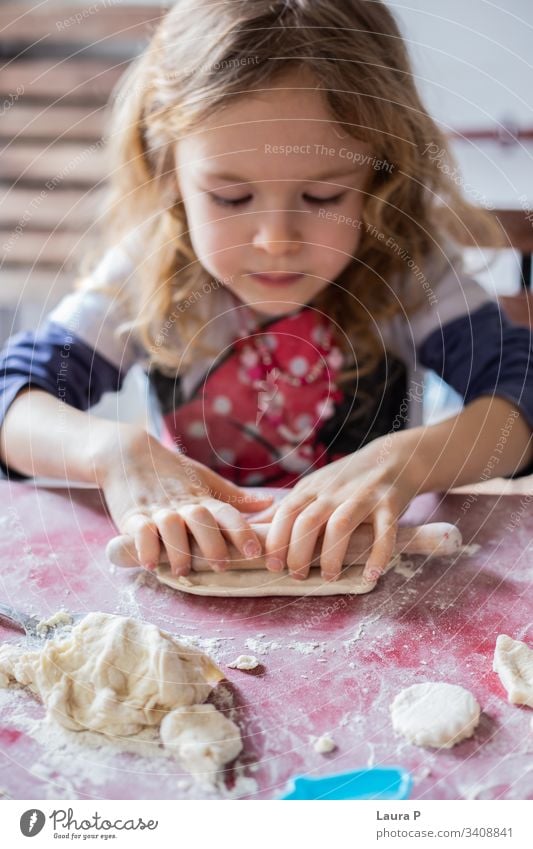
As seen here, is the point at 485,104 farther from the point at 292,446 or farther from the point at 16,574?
the point at 16,574

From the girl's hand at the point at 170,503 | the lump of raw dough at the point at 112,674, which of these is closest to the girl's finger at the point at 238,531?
the girl's hand at the point at 170,503

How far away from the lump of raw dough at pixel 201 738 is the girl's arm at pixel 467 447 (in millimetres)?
264

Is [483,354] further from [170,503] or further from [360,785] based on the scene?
[360,785]

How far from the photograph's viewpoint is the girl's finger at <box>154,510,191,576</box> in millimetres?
507

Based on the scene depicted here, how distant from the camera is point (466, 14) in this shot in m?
0.63

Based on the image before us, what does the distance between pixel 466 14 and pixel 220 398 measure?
42 centimetres

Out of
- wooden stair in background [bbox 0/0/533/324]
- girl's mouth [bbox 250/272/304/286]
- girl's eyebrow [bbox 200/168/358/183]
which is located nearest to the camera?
girl's eyebrow [bbox 200/168/358/183]

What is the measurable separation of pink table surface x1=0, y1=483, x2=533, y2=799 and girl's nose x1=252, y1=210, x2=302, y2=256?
0.24 meters

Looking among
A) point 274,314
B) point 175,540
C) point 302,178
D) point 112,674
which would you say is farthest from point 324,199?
point 112,674

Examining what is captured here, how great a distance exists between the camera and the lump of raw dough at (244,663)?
1.41 feet

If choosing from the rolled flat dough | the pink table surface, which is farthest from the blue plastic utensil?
the rolled flat dough

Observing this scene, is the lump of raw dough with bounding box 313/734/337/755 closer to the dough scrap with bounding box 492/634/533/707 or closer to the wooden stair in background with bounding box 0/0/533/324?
the dough scrap with bounding box 492/634/533/707

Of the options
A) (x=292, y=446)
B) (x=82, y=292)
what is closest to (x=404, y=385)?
(x=292, y=446)

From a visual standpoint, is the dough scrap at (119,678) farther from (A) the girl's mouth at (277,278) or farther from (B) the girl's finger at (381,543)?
(A) the girl's mouth at (277,278)
